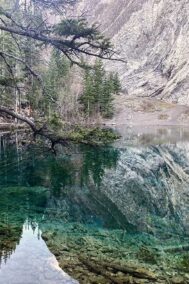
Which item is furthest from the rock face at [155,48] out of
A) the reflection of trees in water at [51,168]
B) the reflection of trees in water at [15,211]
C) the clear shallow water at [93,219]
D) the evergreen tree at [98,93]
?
the reflection of trees in water at [15,211]

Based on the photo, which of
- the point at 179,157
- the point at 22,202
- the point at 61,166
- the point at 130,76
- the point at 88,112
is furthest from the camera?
the point at 130,76

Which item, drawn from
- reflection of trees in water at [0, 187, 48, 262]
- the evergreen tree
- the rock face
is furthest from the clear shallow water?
the rock face

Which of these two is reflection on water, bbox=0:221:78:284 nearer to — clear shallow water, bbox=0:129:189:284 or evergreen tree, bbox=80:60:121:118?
clear shallow water, bbox=0:129:189:284

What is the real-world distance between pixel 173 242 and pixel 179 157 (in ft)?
80.5

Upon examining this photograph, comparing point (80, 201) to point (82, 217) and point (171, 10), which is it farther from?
point (171, 10)

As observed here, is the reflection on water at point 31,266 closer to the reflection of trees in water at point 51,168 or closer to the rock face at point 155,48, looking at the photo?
the reflection of trees in water at point 51,168

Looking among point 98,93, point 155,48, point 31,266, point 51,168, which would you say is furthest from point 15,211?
point 155,48

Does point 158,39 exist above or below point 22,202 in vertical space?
above

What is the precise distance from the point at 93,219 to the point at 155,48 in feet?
392

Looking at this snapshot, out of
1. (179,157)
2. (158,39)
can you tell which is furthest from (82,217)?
(158,39)

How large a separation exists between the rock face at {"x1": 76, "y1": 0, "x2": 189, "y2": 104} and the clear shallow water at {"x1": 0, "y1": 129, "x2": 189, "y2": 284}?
288ft

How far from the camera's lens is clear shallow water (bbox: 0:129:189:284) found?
10.7 meters

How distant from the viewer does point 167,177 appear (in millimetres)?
27688

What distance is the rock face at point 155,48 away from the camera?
388ft
